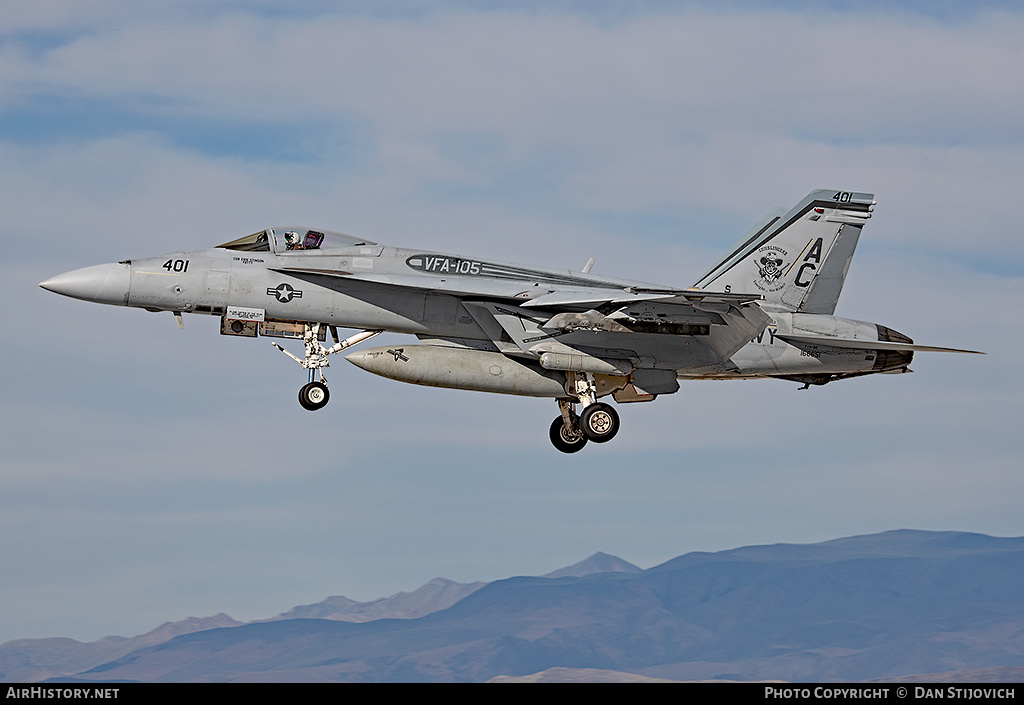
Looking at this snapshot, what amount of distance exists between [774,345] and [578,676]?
535 ft

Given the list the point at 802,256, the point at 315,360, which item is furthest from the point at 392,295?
the point at 802,256

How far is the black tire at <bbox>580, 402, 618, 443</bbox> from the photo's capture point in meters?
23.9

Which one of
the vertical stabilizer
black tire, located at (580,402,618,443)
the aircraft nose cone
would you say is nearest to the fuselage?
the aircraft nose cone

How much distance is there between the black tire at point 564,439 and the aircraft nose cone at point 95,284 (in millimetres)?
8620

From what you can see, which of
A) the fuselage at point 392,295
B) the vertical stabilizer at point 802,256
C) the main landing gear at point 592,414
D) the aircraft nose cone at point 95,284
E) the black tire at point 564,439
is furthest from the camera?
the vertical stabilizer at point 802,256

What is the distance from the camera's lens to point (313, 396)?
22359 millimetres

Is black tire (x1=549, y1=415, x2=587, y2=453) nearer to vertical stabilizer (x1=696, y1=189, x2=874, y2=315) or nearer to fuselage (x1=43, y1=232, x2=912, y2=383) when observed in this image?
fuselage (x1=43, y1=232, x2=912, y2=383)

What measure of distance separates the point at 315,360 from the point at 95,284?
3.99 meters

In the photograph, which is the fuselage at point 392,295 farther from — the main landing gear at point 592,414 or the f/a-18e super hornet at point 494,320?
the main landing gear at point 592,414

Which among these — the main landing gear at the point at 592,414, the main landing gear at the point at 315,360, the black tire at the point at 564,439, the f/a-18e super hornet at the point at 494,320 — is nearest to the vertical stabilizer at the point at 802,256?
the f/a-18e super hornet at the point at 494,320

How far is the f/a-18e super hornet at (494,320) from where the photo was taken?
72.2 ft

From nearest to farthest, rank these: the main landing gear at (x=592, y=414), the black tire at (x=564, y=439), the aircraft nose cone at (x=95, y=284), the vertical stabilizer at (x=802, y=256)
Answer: the aircraft nose cone at (x=95, y=284) → the main landing gear at (x=592, y=414) → the black tire at (x=564, y=439) → the vertical stabilizer at (x=802, y=256)
